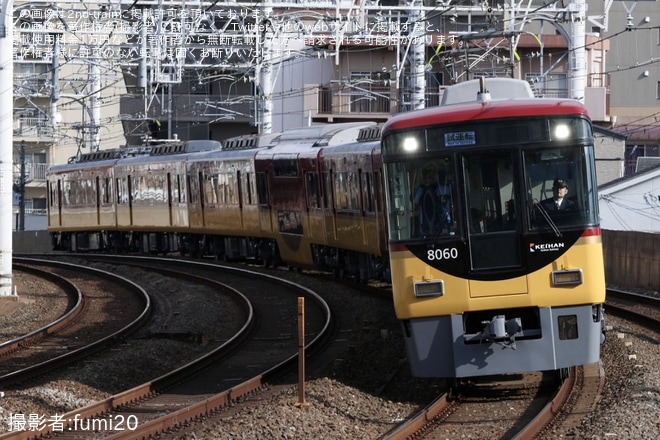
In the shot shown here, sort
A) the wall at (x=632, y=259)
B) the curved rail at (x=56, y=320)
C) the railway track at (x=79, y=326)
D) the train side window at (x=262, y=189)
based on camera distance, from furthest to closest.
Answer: the train side window at (x=262, y=189) → the wall at (x=632, y=259) → the curved rail at (x=56, y=320) → the railway track at (x=79, y=326)

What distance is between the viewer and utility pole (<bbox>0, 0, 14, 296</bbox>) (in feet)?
64.8

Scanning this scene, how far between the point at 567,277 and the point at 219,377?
387 cm

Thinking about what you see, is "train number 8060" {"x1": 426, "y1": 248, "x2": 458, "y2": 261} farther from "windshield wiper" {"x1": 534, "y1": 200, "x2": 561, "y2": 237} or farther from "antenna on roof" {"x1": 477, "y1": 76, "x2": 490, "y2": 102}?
"antenna on roof" {"x1": 477, "y1": 76, "x2": 490, "y2": 102}

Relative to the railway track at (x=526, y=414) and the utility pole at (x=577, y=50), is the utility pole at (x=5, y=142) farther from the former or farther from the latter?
the railway track at (x=526, y=414)

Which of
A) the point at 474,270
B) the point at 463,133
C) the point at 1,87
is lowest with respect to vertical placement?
the point at 474,270

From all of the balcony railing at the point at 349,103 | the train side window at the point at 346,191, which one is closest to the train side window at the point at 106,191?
the balcony railing at the point at 349,103

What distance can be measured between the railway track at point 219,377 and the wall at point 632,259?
5.73 m

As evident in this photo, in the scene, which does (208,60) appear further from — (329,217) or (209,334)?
(209,334)

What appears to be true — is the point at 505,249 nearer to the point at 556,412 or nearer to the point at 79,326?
the point at 556,412

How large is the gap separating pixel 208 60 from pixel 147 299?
3057 cm

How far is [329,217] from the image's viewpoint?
20391 mm

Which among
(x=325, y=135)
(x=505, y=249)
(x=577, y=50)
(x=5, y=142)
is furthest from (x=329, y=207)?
(x=505, y=249)

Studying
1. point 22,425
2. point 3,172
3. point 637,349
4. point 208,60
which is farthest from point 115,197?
point 22,425

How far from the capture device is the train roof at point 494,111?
989 centimetres
